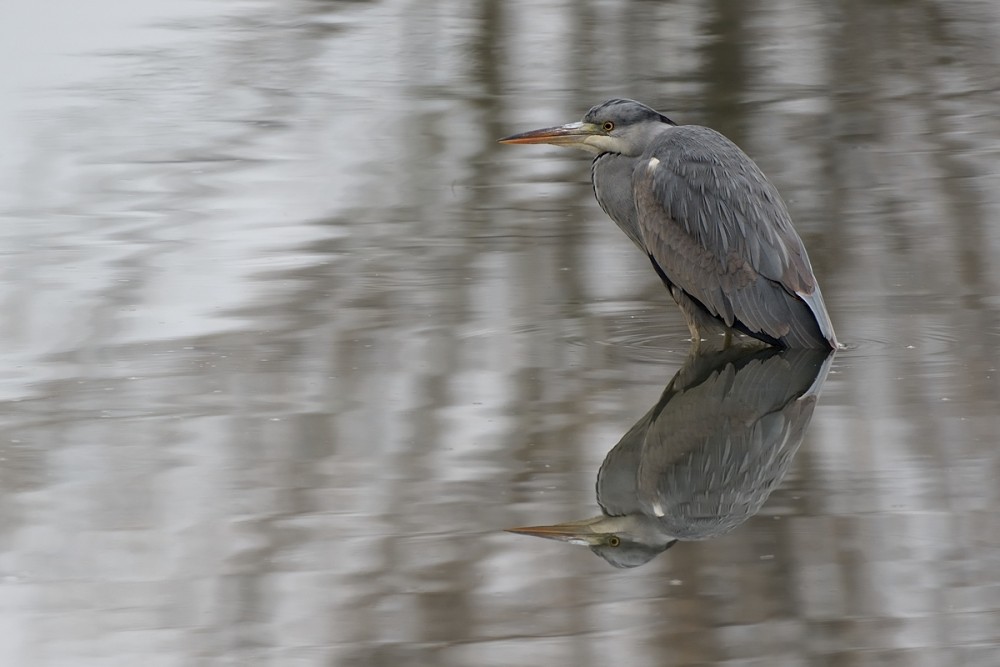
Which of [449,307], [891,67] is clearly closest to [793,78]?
[891,67]

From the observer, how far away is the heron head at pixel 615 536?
4742 mm

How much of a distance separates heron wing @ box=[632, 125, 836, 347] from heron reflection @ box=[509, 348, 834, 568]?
0.18m

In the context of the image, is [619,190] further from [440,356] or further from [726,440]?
[726,440]

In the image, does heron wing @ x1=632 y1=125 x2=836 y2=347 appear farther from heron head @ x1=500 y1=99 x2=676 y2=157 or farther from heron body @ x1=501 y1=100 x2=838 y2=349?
heron head @ x1=500 y1=99 x2=676 y2=157

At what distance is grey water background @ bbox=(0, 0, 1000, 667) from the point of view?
439 cm

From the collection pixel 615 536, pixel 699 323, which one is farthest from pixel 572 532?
pixel 699 323

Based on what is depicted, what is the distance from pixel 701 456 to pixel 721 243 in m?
1.64

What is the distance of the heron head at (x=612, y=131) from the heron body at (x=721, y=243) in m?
0.03

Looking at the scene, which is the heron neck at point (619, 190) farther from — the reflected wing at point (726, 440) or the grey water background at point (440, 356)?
the reflected wing at point (726, 440)

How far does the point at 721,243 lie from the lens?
6.91 meters

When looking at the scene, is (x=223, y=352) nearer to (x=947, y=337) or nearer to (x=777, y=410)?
(x=777, y=410)

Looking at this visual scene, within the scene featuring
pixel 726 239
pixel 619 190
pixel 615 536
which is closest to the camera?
pixel 615 536

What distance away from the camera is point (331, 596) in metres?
4.49

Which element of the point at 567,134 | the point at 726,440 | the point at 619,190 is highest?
the point at 567,134
